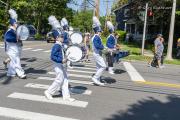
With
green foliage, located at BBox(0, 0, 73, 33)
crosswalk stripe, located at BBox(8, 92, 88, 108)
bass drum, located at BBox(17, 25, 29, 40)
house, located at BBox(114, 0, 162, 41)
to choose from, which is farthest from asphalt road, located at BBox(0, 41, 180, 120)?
green foliage, located at BBox(0, 0, 73, 33)

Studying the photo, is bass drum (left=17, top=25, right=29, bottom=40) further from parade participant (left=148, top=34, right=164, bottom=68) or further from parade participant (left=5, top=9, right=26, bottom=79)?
parade participant (left=148, top=34, right=164, bottom=68)

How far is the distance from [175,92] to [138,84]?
157cm

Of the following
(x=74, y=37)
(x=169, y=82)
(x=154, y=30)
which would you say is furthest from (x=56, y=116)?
(x=154, y=30)

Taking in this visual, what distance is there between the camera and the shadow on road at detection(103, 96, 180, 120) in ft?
27.9

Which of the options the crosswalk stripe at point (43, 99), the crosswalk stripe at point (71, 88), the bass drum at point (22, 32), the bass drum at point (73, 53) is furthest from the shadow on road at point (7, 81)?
the bass drum at point (73, 53)

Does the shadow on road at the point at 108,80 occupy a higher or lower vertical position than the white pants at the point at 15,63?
lower

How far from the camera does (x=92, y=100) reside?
9930 millimetres

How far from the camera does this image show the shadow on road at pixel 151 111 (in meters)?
8.50

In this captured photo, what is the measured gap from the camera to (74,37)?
17.7 meters

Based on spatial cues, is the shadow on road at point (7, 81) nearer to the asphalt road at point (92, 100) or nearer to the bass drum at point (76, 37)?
the asphalt road at point (92, 100)

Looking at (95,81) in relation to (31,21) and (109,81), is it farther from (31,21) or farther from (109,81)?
(31,21)

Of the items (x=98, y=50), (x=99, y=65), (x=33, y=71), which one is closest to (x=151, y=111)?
(x=99, y=65)

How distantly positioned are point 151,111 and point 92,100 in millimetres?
1566

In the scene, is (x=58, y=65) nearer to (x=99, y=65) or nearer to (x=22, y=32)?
(x=99, y=65)
